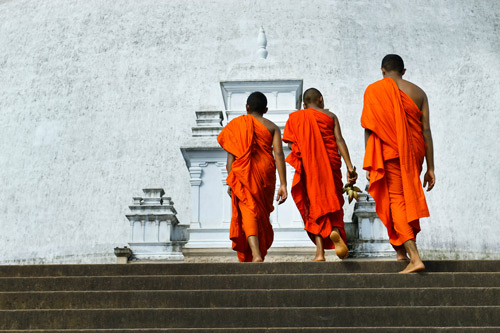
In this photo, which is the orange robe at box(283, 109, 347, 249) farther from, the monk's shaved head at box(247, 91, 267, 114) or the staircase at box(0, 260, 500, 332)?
the staircase at box(0, 260, 500, 332)

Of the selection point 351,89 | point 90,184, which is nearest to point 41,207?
point 90,184

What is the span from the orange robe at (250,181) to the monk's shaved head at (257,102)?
0.13 m

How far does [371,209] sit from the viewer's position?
1188cm

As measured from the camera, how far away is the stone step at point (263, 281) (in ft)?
19.2

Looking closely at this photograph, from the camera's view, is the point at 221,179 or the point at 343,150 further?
the point at 221,179

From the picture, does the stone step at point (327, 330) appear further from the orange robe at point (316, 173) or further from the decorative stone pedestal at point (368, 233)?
the decorative stone pedestal at point (368, 233)

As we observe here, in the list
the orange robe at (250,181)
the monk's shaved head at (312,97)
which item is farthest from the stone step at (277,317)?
the monk's shaved head at (312,97)

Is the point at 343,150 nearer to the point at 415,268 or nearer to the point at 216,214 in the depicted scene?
the point at 415,268

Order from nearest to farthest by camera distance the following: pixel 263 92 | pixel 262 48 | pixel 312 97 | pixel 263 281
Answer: pixel 263 281 < pixel 312 97 < pixel 263 92 < pixel 262 48

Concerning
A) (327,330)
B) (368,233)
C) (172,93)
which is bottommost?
(327,330)

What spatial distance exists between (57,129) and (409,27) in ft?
27.9

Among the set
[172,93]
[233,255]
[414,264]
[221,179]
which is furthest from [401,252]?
[172,93]

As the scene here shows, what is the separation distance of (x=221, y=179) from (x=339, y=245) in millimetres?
4442

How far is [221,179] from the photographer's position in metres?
11.2
